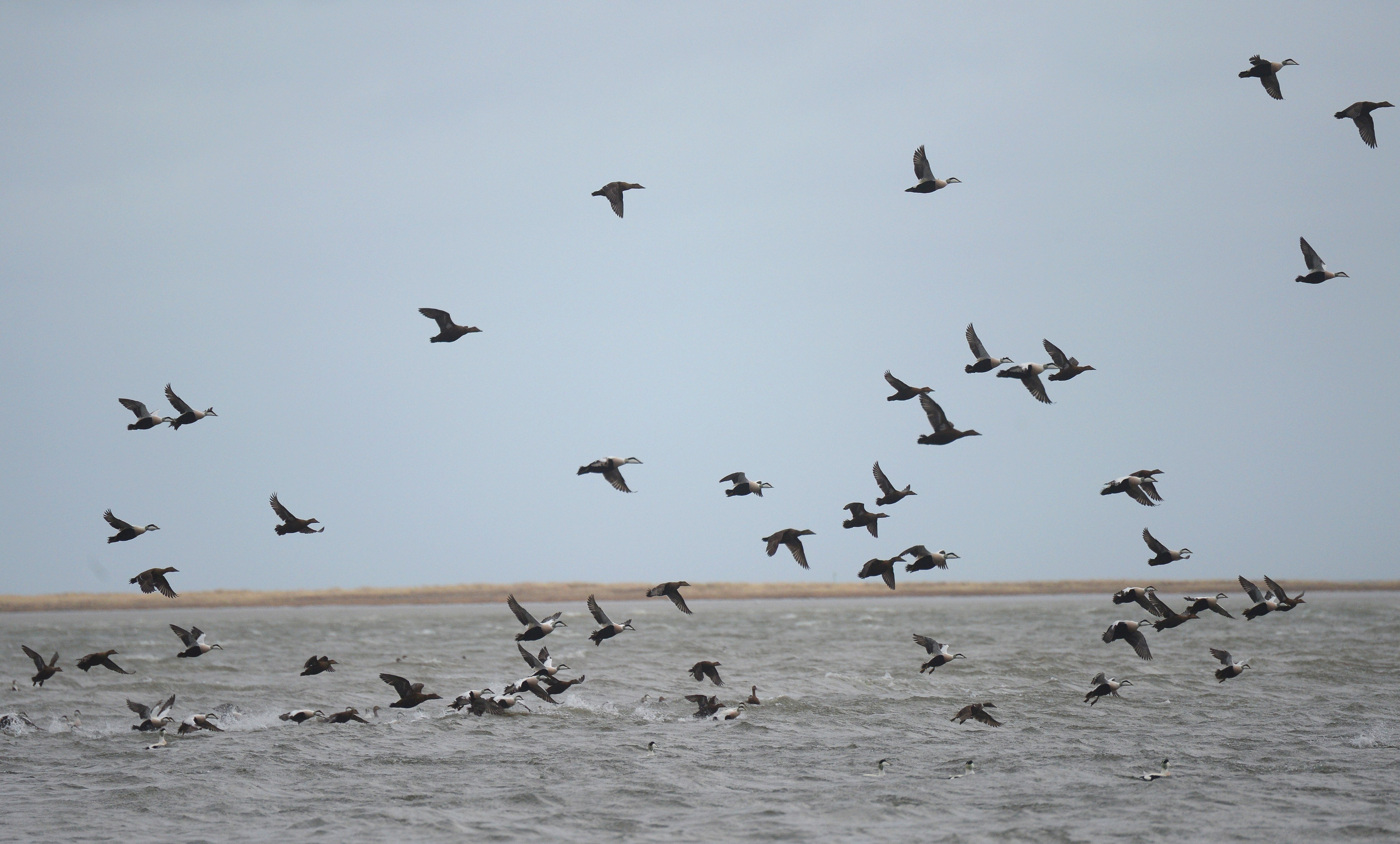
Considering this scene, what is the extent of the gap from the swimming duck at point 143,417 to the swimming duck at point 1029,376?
14577 millimetres

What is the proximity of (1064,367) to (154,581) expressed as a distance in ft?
52.3

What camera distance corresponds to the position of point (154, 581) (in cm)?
2061

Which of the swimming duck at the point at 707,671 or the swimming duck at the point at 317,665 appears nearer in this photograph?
the swimming duck at the point at 317,665

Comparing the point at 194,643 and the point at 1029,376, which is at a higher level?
the point at 1029,376

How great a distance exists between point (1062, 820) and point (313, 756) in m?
13.4

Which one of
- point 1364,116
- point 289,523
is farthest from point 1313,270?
point 289,523

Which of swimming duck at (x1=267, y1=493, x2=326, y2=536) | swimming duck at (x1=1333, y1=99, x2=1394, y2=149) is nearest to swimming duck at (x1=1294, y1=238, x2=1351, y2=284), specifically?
swimming duck at (x1=1333, y1=99, x2=1394, y2=149)

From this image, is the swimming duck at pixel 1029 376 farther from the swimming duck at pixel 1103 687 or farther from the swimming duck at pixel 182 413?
the swimming duck at pixel 182 413

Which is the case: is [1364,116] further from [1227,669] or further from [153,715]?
[153,715]

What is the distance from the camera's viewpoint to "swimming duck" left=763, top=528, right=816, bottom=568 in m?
21.7

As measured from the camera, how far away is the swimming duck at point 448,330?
2175 cm

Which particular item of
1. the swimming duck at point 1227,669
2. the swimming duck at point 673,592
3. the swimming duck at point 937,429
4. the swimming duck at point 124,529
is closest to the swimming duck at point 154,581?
the swimming duck at point 124,529

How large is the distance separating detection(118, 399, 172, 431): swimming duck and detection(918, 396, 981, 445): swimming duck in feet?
43.4

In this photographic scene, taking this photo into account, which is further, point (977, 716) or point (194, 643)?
point (977, 716)
